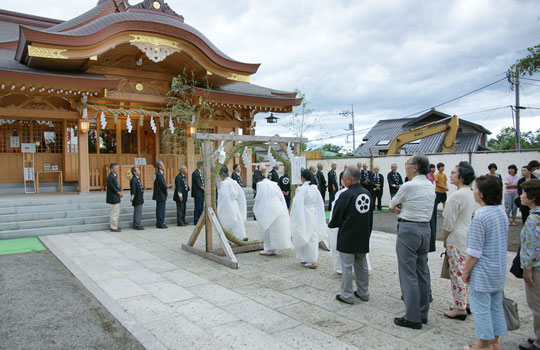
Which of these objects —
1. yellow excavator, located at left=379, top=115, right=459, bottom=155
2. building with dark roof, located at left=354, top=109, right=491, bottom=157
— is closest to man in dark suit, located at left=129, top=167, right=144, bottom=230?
yellow excavator, located at left=379, top=115, right=459, bottom=155

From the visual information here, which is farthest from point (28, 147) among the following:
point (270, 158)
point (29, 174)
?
point (270, 158)

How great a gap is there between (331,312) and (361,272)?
641 mm

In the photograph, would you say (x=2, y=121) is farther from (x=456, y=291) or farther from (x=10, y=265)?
(x=456, y=291)

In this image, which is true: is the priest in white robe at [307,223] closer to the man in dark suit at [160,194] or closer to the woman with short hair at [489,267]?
the woman with short hair at [489,267]

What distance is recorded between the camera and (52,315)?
4082 mm

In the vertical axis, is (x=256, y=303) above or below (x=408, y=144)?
below

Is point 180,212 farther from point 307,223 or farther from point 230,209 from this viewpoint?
point 307,223

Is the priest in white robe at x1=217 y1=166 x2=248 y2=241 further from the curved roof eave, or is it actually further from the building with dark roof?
the building with dark roof

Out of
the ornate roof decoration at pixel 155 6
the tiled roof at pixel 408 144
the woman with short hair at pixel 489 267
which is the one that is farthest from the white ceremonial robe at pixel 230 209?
the tiled roof at pixel 408 144

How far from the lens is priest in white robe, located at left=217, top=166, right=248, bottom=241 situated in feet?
23.3

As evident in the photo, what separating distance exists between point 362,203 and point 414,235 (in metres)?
0.75

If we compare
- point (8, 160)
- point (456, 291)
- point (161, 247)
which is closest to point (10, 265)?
point (161, 247)

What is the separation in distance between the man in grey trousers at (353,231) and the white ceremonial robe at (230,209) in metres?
3.17

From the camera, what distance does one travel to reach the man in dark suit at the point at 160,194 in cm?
1002
